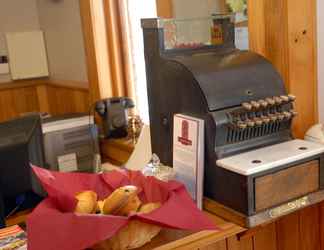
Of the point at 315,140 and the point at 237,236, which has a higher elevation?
the point at 315,140

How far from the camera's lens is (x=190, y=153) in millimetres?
1341

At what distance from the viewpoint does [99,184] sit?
4.29 feet

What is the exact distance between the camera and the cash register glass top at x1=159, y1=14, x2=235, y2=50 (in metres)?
1.49

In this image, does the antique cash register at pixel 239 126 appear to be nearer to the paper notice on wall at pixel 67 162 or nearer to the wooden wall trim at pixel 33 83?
the paper notice on wall at pixel 67 162

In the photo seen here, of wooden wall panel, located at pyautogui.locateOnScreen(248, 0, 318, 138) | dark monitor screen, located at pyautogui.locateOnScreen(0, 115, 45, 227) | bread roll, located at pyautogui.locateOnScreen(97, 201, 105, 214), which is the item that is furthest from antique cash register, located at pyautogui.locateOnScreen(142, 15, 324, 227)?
dark monitor screen, located at pyautogui.locateOnScreen(0, 115, 45, 227)

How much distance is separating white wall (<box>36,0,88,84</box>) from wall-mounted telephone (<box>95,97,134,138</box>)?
710mm

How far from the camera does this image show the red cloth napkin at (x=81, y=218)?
3.35 feet

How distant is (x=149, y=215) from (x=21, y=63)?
3220 mm

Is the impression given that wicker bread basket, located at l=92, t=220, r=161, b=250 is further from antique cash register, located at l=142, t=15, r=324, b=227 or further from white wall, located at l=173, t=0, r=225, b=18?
white wall, located at l=173, t=0, r=225, b=18

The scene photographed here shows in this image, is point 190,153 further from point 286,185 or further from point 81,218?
point 81,218

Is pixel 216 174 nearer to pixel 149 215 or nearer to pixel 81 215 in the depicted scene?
pixel 149 215

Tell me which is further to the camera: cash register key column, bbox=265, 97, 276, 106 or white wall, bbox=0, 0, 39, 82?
white wall, bbox=0, 0, 39, 82

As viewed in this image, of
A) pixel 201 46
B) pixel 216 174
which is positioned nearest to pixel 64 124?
pixel 201 46

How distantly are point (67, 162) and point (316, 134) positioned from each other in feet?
5.38
